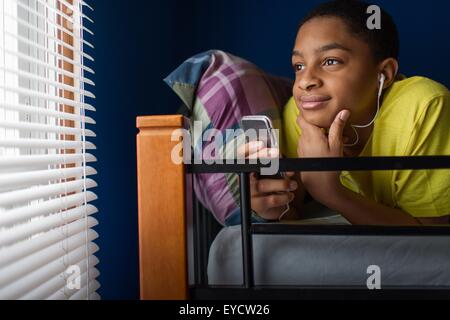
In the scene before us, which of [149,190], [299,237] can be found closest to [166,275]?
[149,190]

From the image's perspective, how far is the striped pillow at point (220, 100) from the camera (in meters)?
1.03

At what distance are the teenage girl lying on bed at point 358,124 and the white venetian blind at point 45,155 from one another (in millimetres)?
394

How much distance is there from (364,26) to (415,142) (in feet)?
1.05

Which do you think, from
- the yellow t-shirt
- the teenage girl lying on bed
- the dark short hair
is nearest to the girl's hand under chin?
the teenage girl lying on bed

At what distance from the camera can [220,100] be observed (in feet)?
3.54

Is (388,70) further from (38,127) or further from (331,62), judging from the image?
(38,127)

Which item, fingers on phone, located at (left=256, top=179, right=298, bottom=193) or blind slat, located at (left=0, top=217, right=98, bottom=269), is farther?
fingers on phone, located at (left=256, top=179, right=298, bottom=193)

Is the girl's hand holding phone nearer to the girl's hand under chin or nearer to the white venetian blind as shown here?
the girl's hand under chin

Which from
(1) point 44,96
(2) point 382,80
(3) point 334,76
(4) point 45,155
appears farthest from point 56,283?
(2) point 382,80

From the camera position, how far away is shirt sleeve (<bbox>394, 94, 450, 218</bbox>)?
3.25 feet

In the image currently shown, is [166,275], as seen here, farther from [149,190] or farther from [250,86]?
[250,86]

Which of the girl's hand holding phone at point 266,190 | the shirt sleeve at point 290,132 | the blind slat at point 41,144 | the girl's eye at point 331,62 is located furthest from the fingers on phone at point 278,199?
the blind slat at point 41,144

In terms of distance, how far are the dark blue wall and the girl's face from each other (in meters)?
0.52

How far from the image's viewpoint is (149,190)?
0.82 meters
